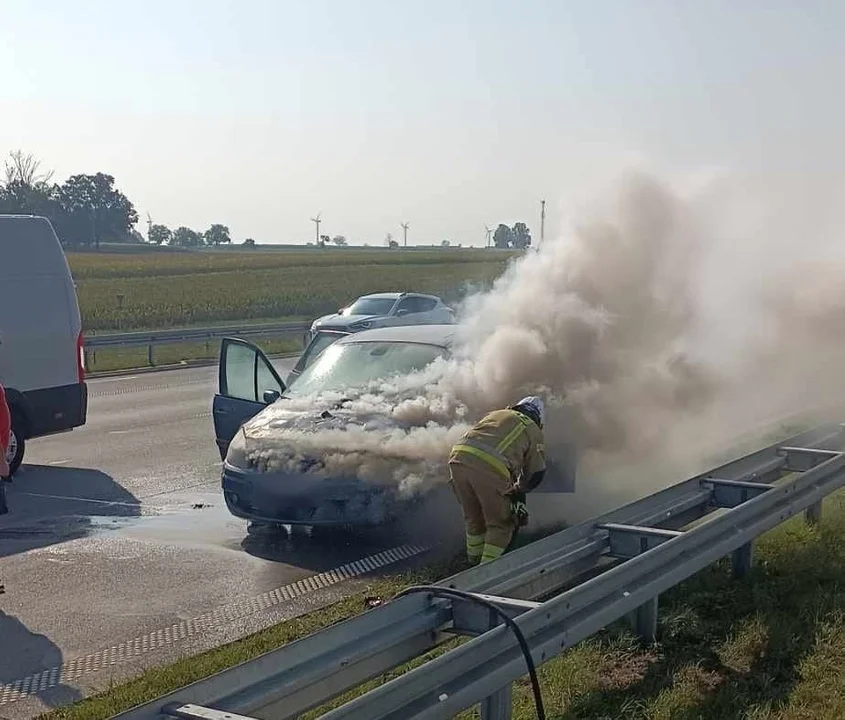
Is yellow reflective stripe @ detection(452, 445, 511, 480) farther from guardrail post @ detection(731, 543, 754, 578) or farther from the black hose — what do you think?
the black hose

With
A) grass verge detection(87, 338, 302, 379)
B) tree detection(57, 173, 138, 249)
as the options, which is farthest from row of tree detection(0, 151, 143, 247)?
grass verge detection(87, 338, 302, 379)

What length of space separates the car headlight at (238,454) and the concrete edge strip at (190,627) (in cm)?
123

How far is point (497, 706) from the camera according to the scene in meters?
4.16

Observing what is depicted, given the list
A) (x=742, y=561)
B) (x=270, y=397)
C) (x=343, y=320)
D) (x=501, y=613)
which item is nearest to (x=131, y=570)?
(x=270, y=397)

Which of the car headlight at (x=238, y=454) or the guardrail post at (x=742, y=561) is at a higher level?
the car headlight at (x=238, y=454)

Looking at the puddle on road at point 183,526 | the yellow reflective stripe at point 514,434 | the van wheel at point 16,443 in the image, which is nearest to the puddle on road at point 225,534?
the puddle on road at point 183,526

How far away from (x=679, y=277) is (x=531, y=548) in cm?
667

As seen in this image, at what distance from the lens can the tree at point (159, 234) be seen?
13564cm

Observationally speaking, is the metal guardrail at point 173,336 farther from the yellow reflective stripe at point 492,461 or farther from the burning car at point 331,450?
the yellow reflective stripe at point 492,461

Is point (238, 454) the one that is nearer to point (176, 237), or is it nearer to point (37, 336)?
point (37, 336)

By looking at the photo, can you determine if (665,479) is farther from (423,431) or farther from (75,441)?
(75,441)

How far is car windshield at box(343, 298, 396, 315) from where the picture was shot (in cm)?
2506

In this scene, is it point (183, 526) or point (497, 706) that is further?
point (183, 526)

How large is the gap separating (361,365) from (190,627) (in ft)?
12.1
